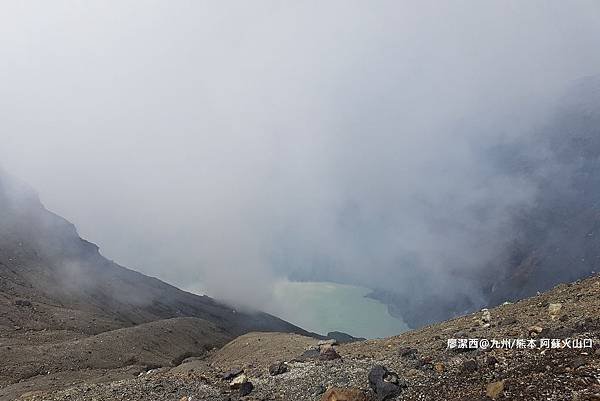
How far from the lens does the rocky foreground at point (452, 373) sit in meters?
15.4

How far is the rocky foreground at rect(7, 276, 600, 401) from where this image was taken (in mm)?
15391

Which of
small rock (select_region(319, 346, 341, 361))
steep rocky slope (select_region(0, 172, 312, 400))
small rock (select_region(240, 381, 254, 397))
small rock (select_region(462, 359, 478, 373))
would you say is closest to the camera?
small rock (select_region(462, 359, 478, 373))

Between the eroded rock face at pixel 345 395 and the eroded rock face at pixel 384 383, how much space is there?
0.64 metres

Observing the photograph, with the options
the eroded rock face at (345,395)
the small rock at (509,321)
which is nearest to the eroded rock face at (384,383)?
the eroded rock face at (345,395)

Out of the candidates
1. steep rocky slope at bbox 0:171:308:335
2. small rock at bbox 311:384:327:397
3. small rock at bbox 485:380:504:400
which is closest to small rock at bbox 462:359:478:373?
small rock at bbox 485:380:504:400

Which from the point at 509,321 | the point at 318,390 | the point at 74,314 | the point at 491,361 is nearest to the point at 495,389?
the point at 491,361

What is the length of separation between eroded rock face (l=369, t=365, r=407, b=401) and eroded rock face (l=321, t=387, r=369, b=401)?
25.1 inches

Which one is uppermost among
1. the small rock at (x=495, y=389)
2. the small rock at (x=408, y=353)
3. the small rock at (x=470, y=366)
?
the small rock at (x=408, y=353)

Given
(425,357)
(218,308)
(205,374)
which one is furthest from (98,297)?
(425,357)

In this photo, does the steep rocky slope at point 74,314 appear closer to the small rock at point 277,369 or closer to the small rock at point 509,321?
the small rock at point 277,369

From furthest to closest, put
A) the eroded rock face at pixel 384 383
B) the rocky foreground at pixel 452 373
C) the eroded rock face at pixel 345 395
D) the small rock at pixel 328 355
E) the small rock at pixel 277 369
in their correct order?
1. the small rock at pixel 328 355
2. the small rock at pixel 277 369
3. the eroded rock face at pixel 384 383
4. the eroded rock face at pixel 345 395
5. the rocky foreground at pixel 452 373

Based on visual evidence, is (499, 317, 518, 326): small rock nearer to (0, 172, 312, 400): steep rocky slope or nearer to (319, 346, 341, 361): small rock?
(319, 346, 341, 361): small rock

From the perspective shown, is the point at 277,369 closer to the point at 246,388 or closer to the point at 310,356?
the point at 246,388

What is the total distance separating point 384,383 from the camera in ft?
56.9
